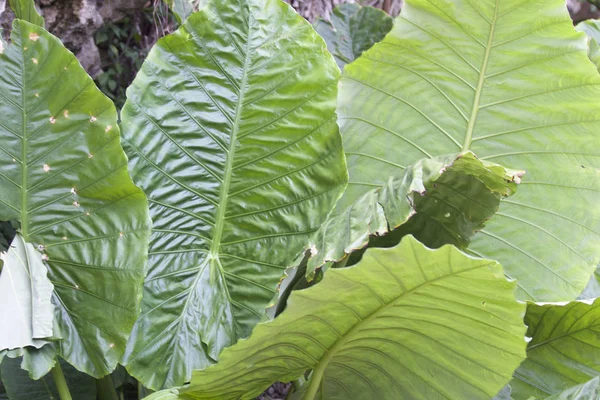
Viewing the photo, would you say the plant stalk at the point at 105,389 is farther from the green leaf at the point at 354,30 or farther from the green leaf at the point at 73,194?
the green leaf at the point at 354,30

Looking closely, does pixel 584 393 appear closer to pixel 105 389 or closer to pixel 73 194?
pixel 73 194

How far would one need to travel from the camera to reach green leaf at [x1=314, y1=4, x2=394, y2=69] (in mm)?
2064

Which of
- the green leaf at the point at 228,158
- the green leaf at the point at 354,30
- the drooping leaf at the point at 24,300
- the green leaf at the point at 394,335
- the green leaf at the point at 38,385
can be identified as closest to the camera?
the green leaf at the point at 394,335

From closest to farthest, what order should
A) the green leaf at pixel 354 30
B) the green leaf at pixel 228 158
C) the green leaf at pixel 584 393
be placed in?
the green leaf at pixel 584 393 < the green leaf at pixel 228 158 < the green leaf at pixel 354 30

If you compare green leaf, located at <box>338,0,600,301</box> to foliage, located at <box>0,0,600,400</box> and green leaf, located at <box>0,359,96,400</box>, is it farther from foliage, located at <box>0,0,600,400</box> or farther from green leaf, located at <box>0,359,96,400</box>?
green leaf, located at <box>0,359,96,400</box>

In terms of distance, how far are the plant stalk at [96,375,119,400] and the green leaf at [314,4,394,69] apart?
3.88 feet

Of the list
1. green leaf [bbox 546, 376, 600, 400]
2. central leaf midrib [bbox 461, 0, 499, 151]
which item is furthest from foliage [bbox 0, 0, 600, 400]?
green leaf [bbox 546, 376, 600, 400]

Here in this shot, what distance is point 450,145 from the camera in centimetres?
139

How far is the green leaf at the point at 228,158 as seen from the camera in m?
1.31

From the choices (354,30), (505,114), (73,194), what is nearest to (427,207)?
(505,114)

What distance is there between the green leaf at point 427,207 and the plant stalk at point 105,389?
75 centimetres

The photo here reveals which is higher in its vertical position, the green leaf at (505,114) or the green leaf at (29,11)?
the green leaf at (29,11)

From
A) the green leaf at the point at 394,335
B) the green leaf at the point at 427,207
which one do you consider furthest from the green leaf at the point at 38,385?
the green leaf at the point at 427,207

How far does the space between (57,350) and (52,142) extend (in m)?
0.37
